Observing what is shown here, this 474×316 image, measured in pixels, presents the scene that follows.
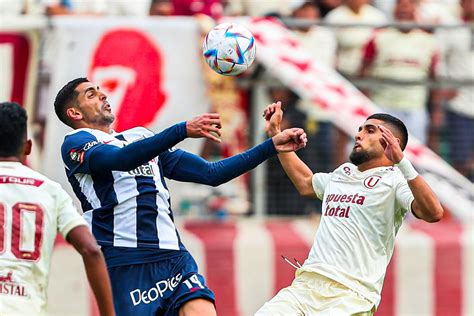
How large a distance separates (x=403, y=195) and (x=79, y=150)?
1932mm

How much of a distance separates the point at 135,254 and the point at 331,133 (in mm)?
4385

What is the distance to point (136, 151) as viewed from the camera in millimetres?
6703

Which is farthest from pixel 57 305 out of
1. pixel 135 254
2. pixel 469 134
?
pixel 469 134

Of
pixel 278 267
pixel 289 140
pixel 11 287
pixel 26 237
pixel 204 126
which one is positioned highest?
pixel 204 126

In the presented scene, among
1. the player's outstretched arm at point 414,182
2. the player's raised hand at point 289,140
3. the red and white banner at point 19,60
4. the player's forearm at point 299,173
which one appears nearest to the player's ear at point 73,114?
the player's raised hand at point 289,140

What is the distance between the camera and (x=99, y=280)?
576 centimetres

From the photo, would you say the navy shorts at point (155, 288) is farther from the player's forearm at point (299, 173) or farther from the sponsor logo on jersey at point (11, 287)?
the sponsor logo on jersey at point (11, 287)

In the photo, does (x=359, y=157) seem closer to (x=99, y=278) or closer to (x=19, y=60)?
(x=99, y=278)

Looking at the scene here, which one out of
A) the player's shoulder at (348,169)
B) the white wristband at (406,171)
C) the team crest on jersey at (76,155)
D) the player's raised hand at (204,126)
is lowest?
the player's shoulder at (348,169)

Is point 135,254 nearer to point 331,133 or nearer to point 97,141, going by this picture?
point 97,141

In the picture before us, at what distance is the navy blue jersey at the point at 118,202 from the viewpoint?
7105 mm

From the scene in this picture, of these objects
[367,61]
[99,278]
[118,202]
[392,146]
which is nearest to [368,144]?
[392,146]

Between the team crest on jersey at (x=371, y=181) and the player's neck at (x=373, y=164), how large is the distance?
0.10 metres

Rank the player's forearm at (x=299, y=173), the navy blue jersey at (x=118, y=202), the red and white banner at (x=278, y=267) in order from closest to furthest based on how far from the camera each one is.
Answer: the navy blue jersey at (x=118, y=202), the player's forearm at (x=299, y=173), the red and white banner at (x=278, y=267)
